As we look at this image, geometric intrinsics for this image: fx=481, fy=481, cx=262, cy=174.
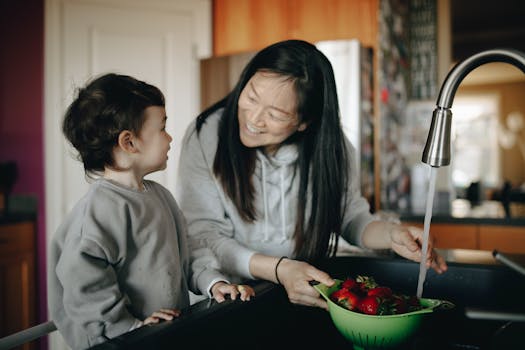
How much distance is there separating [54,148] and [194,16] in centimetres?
115

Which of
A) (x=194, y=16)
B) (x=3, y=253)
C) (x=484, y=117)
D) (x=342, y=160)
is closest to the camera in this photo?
(x=342, y=160)

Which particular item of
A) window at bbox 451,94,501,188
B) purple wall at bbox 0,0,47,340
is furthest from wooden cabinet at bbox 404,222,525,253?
window at bbox 451,94,501,188

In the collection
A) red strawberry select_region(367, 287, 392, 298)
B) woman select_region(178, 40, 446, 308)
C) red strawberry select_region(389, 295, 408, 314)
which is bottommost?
red strawberry select_region(389, 295, 408, 314)

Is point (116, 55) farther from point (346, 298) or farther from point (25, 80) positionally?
point (346, 298)

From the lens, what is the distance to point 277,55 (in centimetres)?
120

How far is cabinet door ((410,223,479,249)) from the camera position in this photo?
247 cm

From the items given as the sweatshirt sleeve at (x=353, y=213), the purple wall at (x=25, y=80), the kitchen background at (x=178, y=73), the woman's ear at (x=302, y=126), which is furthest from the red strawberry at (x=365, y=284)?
the purple wall at (x=25, y=80)

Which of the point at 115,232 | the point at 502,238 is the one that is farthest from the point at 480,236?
the point at 115,232

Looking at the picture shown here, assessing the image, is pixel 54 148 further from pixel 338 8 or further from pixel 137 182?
pixel 137 182

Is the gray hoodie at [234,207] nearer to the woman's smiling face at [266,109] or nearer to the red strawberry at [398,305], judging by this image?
the woman's smiling face at [266,109]

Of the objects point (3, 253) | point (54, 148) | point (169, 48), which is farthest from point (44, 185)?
point (169, 48)

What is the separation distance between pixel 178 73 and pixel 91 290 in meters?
2.28

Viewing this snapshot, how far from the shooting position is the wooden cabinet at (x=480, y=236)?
2.40 meters

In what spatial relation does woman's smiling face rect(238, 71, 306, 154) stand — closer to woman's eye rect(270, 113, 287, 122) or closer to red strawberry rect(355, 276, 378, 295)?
woman's eye rect(270, 113, 287, 122)
